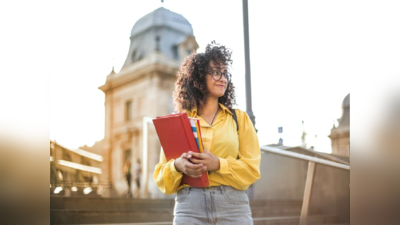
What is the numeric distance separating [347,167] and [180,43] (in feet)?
62.9

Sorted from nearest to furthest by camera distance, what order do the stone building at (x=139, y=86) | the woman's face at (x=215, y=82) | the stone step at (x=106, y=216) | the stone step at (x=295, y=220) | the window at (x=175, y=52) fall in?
the woman's face at (x=215, y=82) < the stone step at (x=295, y=220) < the stone step at (x=106, y=216) < the stone building at (x=139, y=86) < the window at (x=175, y=52)

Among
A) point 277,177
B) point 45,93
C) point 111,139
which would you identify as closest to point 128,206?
point 277,177

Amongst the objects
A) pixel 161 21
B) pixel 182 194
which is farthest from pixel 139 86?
pixel 182 194

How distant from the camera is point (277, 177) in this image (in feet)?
18.3

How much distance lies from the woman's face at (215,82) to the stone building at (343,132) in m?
2.54

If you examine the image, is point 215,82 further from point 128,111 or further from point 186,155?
point 128,111

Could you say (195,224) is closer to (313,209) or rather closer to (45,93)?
(45,93)

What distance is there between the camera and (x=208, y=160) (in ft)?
6.61

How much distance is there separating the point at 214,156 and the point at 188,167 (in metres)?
0.14

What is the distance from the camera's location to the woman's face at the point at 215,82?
2.25 m

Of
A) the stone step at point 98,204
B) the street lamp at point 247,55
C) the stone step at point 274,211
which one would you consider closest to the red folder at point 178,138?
the stone step at point 274,211

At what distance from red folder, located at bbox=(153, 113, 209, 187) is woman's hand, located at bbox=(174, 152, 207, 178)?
0.05 m

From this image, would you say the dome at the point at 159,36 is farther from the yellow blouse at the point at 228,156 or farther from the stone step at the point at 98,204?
the yellow blouse at the point at 228,156

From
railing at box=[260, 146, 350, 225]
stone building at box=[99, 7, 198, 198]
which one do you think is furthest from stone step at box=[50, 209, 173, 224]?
stone building at box=[99, 7, 198, 198]
